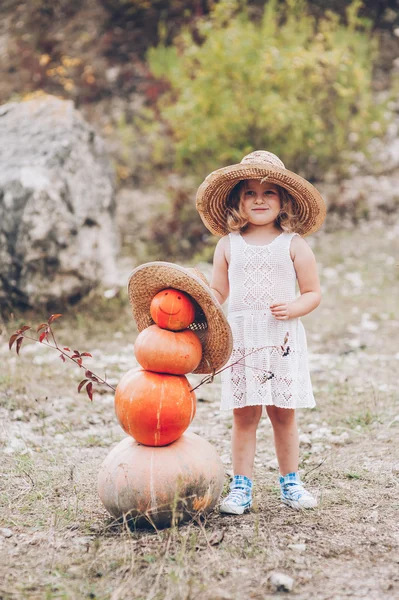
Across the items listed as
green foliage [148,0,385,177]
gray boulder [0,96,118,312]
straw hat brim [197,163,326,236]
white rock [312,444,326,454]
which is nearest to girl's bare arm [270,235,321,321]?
straw hat brim [197,163,326,236]

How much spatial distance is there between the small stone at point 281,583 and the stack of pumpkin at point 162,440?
540 millimetres

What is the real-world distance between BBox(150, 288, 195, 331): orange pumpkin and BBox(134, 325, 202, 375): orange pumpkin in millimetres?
42

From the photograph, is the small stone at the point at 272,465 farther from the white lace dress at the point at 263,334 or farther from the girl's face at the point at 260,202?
the girl's face at the point at 260,202

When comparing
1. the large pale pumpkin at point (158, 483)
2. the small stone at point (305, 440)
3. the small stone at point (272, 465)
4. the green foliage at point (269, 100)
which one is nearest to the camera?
the large pale pumpkin at point (158, 483)

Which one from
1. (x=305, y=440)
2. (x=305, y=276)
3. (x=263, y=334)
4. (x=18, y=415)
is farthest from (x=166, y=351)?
(x=18, y=415)

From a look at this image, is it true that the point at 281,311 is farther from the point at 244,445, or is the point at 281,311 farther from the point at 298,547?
the point at 298,547

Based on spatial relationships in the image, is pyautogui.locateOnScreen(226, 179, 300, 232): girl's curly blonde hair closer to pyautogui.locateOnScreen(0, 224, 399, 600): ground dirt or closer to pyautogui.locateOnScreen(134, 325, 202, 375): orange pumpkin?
pyautogui.locateOnScreen(134, 325, 202, 375): orange pumpkin

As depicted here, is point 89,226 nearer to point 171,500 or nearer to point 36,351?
point 36,351

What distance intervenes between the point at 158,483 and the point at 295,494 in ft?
2.66

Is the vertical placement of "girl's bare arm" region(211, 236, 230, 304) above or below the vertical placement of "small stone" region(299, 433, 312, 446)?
above

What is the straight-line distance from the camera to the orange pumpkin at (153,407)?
9.94 ft

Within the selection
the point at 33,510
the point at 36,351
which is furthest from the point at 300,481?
the point at 36,351

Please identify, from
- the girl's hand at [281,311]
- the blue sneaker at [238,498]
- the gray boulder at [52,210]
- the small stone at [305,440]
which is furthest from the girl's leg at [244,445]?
the gray boulder at [52,210]

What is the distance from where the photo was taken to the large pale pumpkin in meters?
2.97
